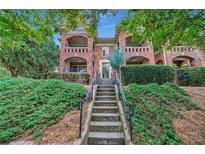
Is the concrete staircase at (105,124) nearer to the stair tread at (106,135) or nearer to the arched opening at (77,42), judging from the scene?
the stair tread at (106,135)

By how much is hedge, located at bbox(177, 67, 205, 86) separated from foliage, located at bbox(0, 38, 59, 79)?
6.51 metres

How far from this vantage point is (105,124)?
261 cm

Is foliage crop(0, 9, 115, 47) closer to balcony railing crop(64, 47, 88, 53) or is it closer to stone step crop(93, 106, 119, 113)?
stone step crop(93, 106, 119, 113)

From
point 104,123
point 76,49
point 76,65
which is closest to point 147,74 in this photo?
point 104,123

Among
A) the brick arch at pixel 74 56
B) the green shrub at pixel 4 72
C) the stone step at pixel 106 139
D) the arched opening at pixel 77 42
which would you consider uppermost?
the arched opening at pixel 77 42

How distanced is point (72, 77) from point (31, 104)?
147 inches

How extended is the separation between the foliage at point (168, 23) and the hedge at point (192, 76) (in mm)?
4008

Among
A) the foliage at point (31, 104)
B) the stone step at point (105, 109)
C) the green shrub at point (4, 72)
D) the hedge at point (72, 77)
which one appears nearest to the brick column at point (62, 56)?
the hedge at point (72, 77)

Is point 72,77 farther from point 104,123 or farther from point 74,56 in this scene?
point 104,123

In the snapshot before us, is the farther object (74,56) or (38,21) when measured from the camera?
(74,56)

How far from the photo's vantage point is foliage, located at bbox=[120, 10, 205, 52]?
2586 millimetres

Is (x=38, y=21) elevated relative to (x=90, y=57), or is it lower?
lower

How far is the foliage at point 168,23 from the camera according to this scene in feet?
8.48

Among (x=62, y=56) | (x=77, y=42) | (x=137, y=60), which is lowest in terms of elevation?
(x=137, y=60)
